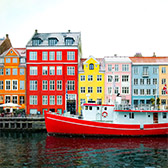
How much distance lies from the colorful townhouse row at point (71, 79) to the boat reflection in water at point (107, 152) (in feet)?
67.4

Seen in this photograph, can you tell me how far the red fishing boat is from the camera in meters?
43.7

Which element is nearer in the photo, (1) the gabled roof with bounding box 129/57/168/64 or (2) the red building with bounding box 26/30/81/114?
(2) the red building with bounding box 26/30/81/114

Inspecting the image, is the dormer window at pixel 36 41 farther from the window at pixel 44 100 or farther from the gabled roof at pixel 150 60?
the gabled roof at pixel 150 60

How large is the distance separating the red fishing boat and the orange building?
2155cm

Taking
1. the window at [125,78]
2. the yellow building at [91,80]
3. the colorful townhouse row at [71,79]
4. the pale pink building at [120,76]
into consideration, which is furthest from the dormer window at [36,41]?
the window at [125,78]

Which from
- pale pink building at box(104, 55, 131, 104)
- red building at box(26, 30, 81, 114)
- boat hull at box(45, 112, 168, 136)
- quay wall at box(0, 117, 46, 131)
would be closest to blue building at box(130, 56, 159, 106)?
pale pink building at box(104, 55, 131, 104)

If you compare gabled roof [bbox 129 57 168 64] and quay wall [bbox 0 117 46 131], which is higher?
gabled roof [bbox 129 57 168 64]

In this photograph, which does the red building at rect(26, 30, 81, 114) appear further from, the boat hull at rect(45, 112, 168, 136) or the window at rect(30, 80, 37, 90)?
the boat hull at rect(45, 112, 168, 136)

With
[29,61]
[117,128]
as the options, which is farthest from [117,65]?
[117,128]

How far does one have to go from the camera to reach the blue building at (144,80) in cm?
6378

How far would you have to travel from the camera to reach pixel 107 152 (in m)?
34.0

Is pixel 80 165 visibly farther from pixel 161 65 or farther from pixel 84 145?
pixel 161 65

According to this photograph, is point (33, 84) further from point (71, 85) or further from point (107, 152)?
point (107, 152)

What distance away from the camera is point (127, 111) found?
145ft
